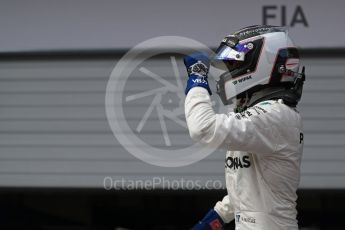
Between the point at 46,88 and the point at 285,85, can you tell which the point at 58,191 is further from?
the point at 285,85

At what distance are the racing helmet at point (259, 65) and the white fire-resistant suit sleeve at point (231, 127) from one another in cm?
16

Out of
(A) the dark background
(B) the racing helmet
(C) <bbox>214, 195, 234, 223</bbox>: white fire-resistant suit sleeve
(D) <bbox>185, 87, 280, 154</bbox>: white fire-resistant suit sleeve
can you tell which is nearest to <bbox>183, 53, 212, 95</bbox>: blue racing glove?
(D) <bbox>185, 87, 280, 154</bbox>: white fire-resistant suit sleeve

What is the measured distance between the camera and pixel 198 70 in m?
2.74

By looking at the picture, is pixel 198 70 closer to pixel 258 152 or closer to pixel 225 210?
pixel 258 152

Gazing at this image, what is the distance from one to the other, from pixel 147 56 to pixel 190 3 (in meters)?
0.52

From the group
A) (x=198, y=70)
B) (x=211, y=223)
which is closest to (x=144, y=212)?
(x=211, y=223)

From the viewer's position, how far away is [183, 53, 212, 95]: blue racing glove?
2725 mm

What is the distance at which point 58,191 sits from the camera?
5.47 metres

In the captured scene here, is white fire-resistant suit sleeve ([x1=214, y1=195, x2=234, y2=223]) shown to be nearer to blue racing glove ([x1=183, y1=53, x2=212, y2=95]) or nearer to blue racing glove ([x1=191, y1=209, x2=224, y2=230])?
blue racing glove ([x1=191, y1=209, x2=224, y2=230])

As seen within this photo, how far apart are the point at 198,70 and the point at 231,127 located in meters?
0.27

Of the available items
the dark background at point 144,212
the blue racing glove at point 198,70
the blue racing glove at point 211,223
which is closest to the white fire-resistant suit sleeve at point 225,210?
the blue racing glove at point 211,223

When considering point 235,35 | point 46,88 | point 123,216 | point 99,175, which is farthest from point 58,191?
→ point 235,35

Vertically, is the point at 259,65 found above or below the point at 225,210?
above

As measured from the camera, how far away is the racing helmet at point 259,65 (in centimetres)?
285
